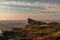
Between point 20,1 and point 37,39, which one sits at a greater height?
point 20,1

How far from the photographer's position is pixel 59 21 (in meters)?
1.89

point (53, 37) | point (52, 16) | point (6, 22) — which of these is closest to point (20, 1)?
point (6, 22)

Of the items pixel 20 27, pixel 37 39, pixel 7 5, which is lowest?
pixel 37 39

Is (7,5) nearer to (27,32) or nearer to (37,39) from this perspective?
(27,32)

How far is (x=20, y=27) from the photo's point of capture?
185 centimetres

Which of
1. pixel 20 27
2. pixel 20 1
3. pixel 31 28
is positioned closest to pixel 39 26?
pixel 31 28

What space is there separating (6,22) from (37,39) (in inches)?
15.3

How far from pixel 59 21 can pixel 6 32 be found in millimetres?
611

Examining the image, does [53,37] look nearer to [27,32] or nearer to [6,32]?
[27,32]

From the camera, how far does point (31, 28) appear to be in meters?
1.84

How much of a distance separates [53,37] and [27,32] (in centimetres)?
29

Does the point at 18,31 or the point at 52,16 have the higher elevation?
the point at 52,16

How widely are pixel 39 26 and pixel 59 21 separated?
240mm

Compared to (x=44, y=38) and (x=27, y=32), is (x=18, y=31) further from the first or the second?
(x=44, y=38)
